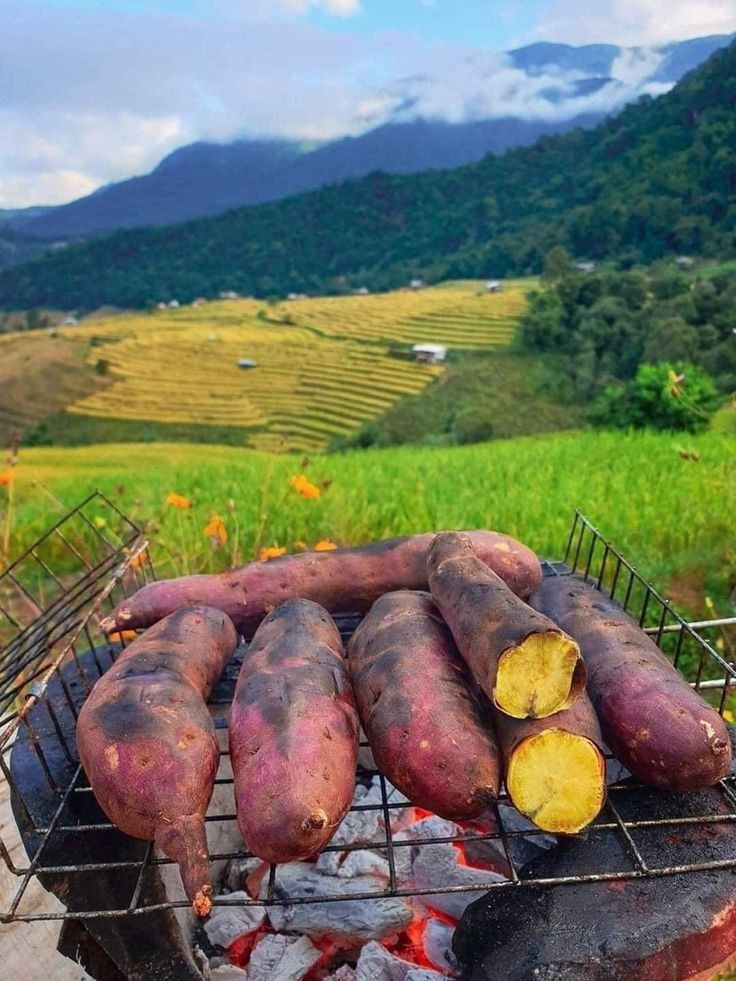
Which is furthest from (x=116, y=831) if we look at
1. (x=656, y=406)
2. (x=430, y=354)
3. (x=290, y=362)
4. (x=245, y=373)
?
(x=290, y=362)

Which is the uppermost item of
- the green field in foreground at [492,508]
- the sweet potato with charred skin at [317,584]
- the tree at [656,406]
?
the sweet potato with charred skin at [317,584]

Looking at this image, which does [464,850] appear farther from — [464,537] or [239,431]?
[239,431]

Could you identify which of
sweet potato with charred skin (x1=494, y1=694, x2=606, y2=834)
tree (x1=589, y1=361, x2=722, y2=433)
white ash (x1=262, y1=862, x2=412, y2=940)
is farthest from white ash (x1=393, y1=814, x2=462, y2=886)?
tree (x1=589, y1=361, x2=722, y2=433)

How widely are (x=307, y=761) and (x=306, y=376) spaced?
156 feet

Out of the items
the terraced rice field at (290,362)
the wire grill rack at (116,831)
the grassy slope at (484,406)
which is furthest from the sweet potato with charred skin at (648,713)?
the terraced rice field at (290,362)

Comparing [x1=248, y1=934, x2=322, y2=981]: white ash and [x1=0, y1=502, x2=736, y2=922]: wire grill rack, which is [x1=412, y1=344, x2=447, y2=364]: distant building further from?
[x1=248, y1=934, x2=322, y2=981]: white ash

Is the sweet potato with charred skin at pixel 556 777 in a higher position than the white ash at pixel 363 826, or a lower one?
higher

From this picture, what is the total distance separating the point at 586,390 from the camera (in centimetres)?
3872

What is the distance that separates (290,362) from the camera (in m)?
50.8

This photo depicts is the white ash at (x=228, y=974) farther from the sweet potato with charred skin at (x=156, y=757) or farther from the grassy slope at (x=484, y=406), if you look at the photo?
the grassy slope at (x=484, y=406)

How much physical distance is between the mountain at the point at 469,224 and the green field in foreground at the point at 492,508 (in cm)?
5302

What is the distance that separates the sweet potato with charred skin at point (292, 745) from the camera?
1.70m

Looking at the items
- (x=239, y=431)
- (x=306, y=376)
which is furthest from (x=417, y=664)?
(x=306, y=376)

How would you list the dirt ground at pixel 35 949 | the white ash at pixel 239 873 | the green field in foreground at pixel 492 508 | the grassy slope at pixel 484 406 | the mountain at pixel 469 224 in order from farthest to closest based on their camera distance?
the mountain at pixel 469 224, the grassy slope at pixel 484 406, the green field in foreground at pixel 492 508, the white ash at pixel 239 873, the dirt ground at pixel 35 949
